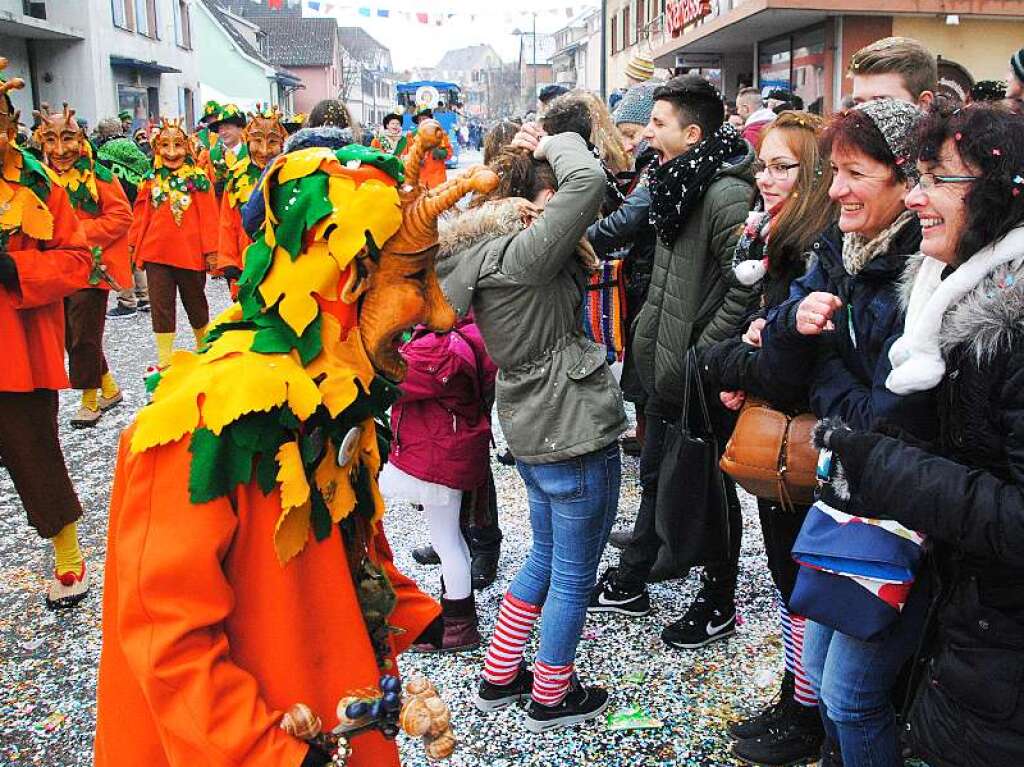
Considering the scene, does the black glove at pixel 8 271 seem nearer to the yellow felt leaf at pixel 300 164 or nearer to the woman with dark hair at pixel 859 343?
the yellow felt leaf at pixel 300 164

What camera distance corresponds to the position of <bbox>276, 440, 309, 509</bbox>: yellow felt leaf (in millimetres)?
1470

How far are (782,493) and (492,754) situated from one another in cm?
133

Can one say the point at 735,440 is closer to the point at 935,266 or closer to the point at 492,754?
the point at 935,266

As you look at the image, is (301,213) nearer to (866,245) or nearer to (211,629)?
(211,629)

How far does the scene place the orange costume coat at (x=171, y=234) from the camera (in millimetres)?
7695

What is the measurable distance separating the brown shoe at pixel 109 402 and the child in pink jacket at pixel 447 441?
13.9 feet

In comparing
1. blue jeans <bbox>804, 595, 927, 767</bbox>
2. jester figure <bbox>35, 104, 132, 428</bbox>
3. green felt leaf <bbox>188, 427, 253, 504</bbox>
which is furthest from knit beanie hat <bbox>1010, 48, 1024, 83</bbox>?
jester figure <bbox>35, 104, 132, 428</bbox>

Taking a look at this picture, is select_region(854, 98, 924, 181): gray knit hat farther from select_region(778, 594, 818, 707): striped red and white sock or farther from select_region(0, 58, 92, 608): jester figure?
select_region(0, 58, 92, 608): jester figure

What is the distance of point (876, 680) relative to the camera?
2199 millimetres

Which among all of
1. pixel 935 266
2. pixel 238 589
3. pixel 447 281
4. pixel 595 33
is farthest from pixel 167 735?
pixel 595 33

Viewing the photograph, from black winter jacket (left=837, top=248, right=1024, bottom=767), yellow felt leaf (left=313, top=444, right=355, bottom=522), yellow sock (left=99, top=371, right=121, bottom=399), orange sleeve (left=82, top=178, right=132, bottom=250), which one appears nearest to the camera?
yellow felt leaf (left=313, top=444, right=355, bottom=522)

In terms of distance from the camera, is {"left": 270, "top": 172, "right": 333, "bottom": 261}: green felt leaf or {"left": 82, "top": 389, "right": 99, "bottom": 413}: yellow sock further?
{"left": 82, "top": 389, "right": 99, "bottom": 413}: yellow sock

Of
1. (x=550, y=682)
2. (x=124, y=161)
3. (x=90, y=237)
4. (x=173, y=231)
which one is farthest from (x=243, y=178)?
(x=550, y=682)

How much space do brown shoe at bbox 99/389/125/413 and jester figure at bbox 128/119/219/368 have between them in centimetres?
54
